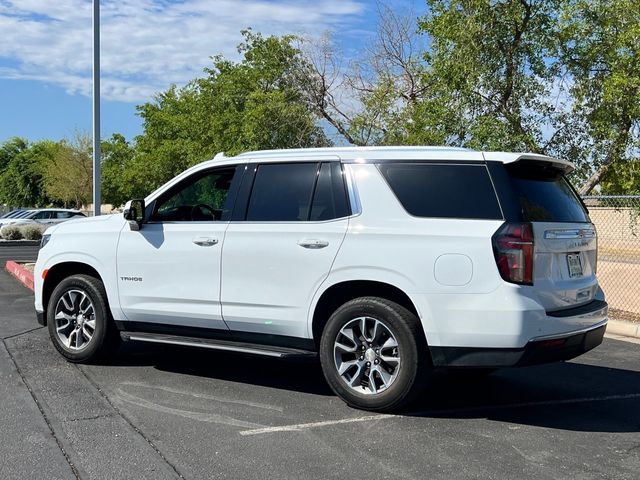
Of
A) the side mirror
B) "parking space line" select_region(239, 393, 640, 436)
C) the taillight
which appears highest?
the side mirror

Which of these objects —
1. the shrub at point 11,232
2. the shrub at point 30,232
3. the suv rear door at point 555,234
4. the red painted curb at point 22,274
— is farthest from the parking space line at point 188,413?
the shrub at point 11,232

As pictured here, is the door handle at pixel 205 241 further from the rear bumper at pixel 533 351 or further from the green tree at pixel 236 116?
the green tree at pixel 236 116

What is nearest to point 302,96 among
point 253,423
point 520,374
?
point 520,374

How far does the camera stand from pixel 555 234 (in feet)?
16.9

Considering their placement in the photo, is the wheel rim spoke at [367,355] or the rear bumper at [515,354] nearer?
the rear bumper at [515,354]

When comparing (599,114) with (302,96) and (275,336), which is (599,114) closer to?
(275,336)

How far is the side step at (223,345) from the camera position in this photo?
18.6 feet

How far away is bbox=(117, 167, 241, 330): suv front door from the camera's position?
6031 mm

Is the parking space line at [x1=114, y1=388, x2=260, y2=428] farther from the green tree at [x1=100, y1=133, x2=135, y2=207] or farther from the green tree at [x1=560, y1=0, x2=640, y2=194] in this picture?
the green tree at [x1=100, y1=133, x2=135, y2=207]

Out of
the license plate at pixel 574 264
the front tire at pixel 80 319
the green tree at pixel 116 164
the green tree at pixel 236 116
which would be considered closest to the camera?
the license plate at pixel 574 264

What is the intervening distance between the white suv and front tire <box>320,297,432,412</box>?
0.04 ft

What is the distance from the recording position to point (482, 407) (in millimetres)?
5691

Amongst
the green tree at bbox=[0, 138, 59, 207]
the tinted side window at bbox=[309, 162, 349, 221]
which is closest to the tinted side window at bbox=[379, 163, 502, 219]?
the tinted side window at bbox=[309, 162, 349, 221]

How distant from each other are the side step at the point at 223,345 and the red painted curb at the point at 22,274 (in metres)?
7.56
